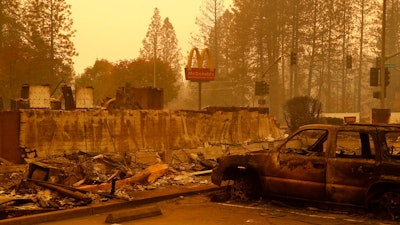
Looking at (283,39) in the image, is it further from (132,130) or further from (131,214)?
(131,214)

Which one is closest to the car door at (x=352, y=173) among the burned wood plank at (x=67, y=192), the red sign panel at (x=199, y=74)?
the burned wood plank at (x=67, y=192)

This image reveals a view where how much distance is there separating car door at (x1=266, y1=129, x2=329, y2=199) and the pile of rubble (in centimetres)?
300

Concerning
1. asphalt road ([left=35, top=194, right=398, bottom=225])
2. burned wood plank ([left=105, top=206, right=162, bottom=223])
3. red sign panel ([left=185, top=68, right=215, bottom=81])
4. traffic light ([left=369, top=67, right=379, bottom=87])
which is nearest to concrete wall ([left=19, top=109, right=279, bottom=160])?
asphalt road ([left=35, top=194, right=398, bottom=225])

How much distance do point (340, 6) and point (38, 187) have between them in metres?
72.3

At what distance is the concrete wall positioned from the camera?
12.9 meters

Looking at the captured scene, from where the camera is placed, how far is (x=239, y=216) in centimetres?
899

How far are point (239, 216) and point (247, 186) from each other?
1268 mm

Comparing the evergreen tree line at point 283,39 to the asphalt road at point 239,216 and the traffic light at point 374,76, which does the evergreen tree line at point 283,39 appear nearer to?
the traffic light at point 374,76

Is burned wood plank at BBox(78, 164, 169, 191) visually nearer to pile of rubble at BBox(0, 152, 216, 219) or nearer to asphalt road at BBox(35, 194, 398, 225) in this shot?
pile of rubble at BBox(0, 152, 216, 219)

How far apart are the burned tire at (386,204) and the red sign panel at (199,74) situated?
28.1 m

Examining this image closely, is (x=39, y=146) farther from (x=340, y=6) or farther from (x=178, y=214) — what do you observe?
(x=340, y=6)

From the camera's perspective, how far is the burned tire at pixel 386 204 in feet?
27.5

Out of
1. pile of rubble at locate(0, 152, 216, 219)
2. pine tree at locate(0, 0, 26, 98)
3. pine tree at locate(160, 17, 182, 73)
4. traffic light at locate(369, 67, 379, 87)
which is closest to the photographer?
pile of rubble at locate(0, 152, 216, 219)

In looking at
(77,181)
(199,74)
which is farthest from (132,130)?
(199,74)
